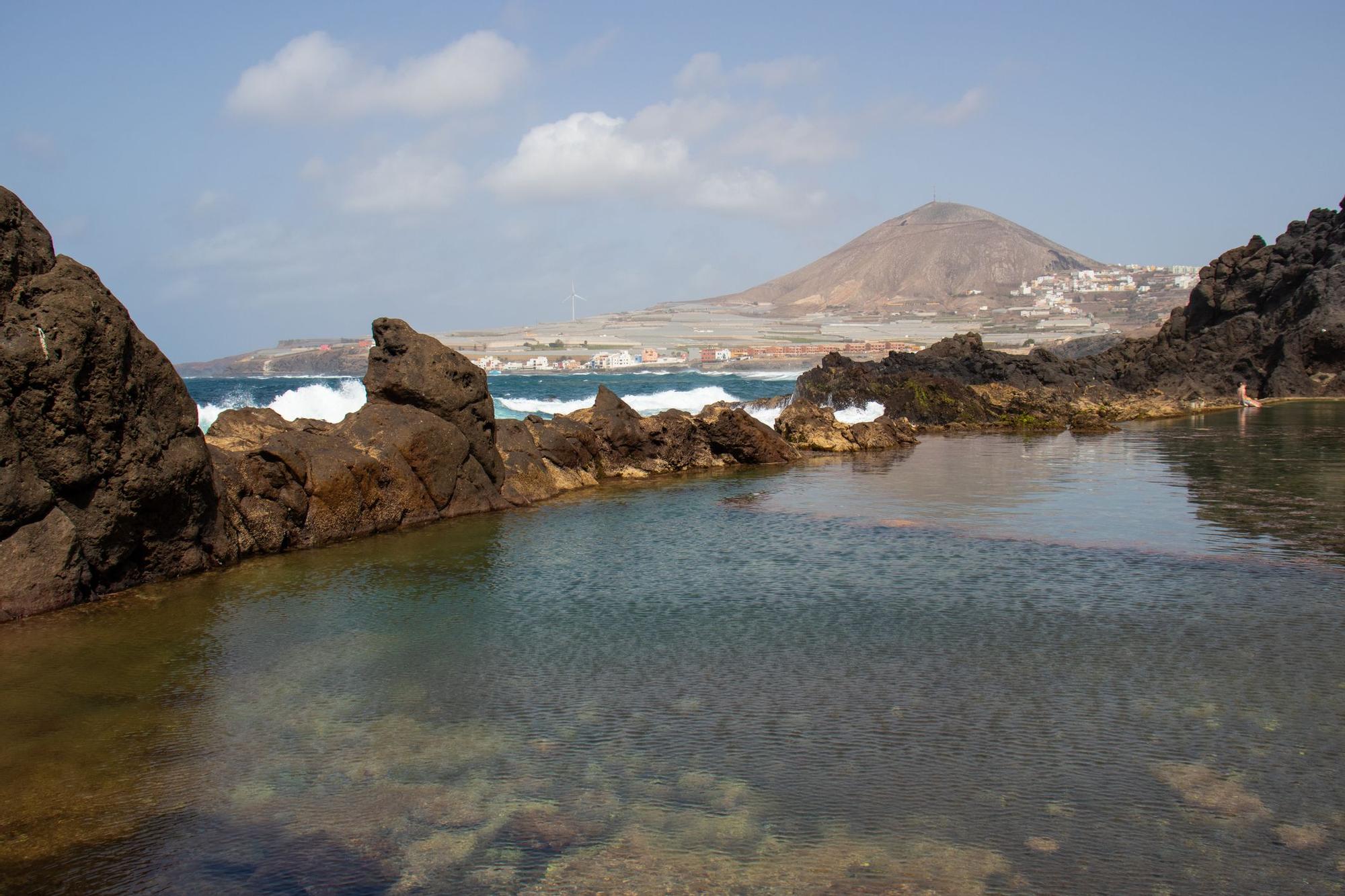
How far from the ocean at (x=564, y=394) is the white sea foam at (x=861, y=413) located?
0.02 m

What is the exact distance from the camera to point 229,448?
15.0 metres

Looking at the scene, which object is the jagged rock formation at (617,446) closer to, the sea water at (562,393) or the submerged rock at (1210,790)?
the sea water at (562,393)

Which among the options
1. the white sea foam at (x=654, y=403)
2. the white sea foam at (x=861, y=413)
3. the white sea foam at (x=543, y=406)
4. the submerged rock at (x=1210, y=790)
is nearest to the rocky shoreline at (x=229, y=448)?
the white sea foam at (x=861, y=413)

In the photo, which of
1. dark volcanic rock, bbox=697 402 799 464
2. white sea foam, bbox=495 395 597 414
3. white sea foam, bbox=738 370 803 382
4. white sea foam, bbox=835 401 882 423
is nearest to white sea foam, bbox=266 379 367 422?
Answer: white sea foam, bbox=495 395 597 414

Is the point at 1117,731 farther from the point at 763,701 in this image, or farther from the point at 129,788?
the point at 129,788

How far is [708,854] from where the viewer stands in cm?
503

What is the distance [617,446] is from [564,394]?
195 ft

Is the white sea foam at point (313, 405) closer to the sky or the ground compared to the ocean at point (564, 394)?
closer to the sky

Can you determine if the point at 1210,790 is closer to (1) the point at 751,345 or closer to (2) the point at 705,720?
(2) the point at 705,720

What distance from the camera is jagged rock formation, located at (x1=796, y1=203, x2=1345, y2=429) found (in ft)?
112

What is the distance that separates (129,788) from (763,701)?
4064 mm

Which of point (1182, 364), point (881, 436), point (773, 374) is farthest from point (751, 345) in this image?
point (881, 436)

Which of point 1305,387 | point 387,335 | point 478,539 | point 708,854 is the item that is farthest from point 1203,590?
point 1305,387

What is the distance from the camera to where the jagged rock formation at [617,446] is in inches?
722
